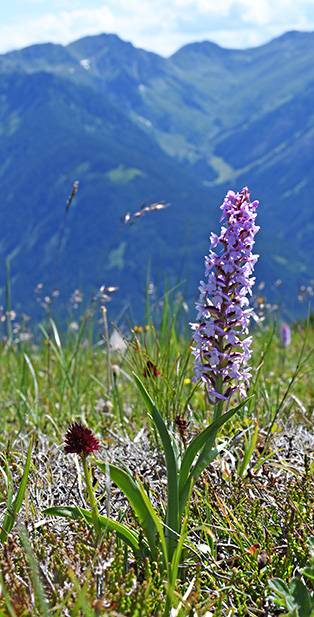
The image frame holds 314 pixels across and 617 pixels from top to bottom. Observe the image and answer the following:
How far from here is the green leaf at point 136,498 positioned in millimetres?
1819

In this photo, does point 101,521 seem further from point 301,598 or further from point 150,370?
point 150,370

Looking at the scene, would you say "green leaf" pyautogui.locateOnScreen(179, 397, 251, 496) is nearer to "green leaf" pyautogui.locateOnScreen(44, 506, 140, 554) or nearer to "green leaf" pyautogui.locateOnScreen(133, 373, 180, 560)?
"green leaf" pyautogui.locateOnScreen(133, 373, 180, 560)

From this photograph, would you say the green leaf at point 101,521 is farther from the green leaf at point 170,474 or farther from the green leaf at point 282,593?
the green leaf at point 282,593

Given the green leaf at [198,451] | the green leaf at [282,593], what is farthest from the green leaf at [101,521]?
the green leaf at [282,593]

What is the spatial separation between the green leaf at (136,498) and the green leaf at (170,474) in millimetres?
76

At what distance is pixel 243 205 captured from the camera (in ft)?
6.30

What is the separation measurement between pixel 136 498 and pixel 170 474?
15cm

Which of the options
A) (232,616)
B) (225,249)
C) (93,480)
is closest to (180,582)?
(232,616)

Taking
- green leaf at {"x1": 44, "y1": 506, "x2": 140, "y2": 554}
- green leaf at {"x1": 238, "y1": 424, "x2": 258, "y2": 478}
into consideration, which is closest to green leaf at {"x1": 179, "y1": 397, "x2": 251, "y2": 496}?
green leaf at {"x1": 44, "y1": 506, "x2": 140, "y2": 554}

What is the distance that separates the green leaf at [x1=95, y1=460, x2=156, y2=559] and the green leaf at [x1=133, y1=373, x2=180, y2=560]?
76 millimetres

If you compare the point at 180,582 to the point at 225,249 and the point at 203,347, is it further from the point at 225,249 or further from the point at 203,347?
the point at 225,249

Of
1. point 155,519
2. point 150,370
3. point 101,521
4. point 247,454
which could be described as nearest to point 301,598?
point 155,519

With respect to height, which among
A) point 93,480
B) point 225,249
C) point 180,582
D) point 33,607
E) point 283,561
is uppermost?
point 225,249

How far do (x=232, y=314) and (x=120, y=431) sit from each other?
68.9 inches
